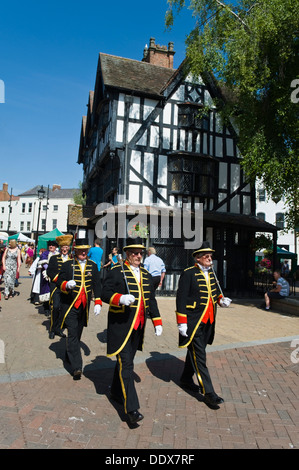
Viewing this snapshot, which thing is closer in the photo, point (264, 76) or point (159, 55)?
point (264, 76)

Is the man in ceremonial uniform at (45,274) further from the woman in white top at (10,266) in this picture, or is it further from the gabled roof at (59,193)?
the gabled roof at (59,193)

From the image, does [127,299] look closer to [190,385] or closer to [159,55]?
[190,385]

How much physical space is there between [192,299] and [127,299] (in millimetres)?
1101

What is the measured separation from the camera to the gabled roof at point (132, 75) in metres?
15.6

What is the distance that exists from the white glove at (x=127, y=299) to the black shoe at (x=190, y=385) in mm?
1730

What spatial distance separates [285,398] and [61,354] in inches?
140

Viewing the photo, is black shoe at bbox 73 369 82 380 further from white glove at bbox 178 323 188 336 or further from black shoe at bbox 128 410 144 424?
white glove at bbox 178 323 188 336

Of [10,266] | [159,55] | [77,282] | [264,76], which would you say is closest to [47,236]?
[10,266]

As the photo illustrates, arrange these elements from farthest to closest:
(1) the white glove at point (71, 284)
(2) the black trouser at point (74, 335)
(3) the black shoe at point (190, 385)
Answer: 1. (1) the white glove at point (71, 284)
2. (2) the black trouser at point (74, 335)
3. (3) the black shoe at point (190, 385)

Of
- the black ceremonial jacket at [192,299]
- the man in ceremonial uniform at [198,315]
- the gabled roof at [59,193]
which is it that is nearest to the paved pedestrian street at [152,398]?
the man in ceremonial uniform at [198,315]

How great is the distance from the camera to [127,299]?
3832mm

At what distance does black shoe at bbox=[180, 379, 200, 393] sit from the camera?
4738 millimetres

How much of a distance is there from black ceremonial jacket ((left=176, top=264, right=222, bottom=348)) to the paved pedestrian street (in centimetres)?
93
